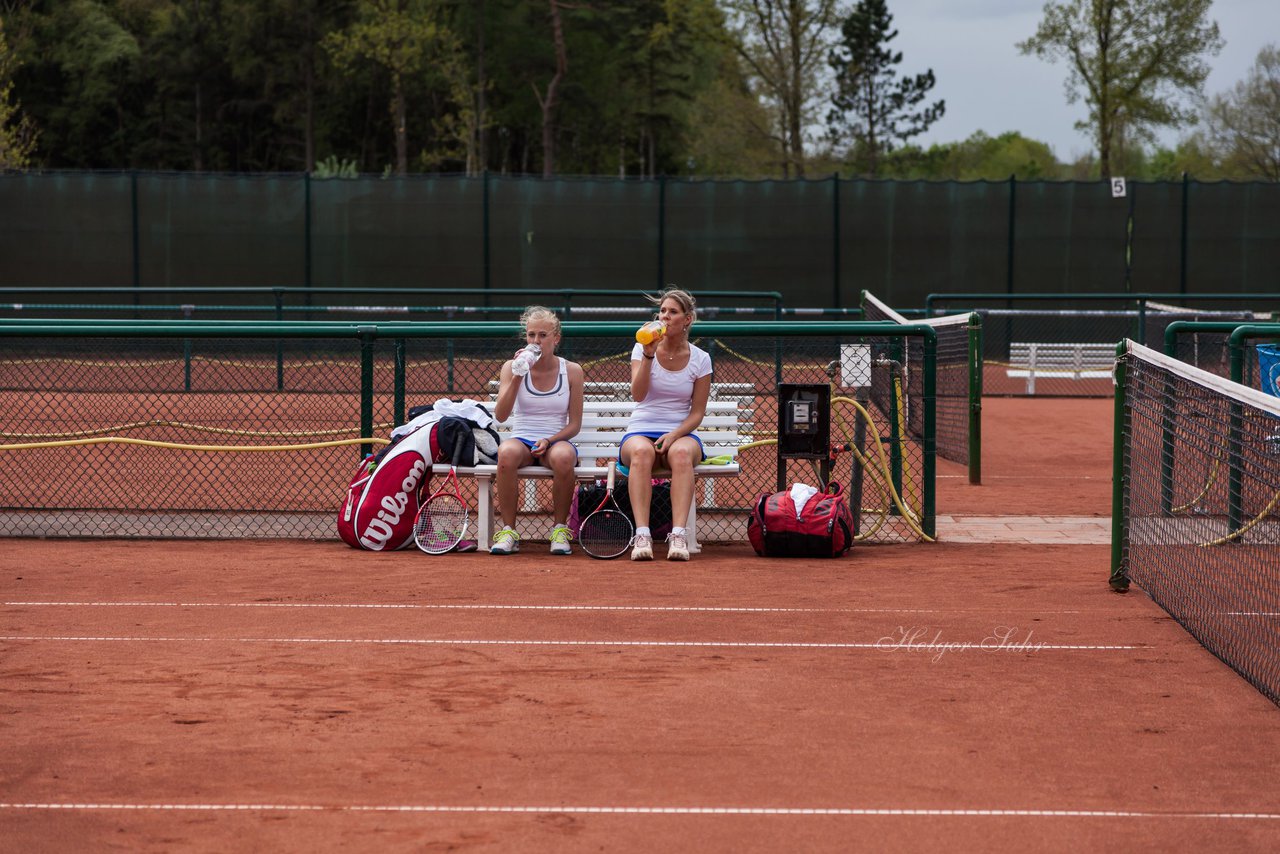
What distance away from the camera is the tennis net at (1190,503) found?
697 centimetres

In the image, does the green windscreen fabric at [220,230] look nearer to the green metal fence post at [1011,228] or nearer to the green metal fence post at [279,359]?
the green metal fence post at [279,359]

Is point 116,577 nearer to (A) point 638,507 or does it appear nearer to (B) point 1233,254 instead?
(A) point 638,507

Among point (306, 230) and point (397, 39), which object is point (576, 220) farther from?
point (397, 39)

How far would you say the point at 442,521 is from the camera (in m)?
8.83

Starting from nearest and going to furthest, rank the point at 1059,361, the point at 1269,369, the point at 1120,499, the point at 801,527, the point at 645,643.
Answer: the point at 645,643 < the point at 1120,499 < the point at 801,527 < the point at 1269,369 < the point at 1059,361

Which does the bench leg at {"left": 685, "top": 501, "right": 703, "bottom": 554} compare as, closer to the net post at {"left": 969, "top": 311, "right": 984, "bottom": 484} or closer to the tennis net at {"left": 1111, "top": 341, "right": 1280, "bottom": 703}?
the tennis net at {"left": 1111, "top": 341, "right": 1280, "bottom": 703}

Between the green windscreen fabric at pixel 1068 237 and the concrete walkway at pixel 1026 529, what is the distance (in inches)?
661

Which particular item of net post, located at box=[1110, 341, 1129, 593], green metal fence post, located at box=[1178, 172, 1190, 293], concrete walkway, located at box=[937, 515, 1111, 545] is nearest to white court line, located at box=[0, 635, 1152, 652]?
net post, located at box=[1110, 341, 1129, 593]

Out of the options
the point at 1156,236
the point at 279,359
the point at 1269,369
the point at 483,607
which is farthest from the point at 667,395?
the point at 1156,236

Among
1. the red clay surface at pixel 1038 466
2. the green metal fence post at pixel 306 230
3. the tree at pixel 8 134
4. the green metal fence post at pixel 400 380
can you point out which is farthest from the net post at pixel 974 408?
the tree at pixel 8 134

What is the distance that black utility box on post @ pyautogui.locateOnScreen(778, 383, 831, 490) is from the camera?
8.93m

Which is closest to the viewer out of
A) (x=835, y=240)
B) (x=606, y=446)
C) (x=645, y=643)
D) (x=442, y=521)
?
(x=645, y=643)

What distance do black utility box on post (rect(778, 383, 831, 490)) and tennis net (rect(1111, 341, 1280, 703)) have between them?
174 cm

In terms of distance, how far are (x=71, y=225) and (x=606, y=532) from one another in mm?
20035
